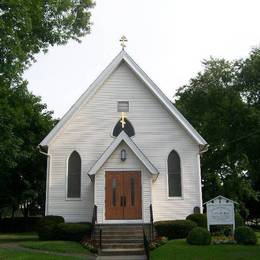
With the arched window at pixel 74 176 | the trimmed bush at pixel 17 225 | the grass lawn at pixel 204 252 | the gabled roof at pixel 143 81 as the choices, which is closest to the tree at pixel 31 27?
the gabled roof at pixel 143 81

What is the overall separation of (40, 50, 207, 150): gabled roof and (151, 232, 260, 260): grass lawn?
23.7 feet

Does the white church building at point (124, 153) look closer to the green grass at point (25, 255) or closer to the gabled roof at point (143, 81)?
the gabled roof at point (143, 81)

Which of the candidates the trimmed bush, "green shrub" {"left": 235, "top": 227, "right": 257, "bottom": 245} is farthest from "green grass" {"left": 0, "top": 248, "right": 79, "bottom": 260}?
the trimmed bush

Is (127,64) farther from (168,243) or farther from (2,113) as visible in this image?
(168,243)

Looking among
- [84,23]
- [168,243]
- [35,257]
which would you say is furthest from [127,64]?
[35,257]

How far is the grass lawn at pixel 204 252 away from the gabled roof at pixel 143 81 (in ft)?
23.7

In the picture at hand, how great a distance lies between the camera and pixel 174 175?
74.8 ft

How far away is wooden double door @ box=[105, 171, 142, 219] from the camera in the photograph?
20812mm

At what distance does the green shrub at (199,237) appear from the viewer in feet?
55.8

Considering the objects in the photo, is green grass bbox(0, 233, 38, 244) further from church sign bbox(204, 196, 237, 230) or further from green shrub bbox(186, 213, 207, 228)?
church sign bbox(204, 196, 237, 230)

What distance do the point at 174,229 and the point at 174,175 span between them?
3.65m

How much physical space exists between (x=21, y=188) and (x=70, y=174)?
18.4 metres

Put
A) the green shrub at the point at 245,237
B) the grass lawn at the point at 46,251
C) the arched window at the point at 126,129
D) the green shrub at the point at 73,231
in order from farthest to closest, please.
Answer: the arched window at the point at 126,129
the green shrub at the point at 73,231
the green shrub at the point at 245,237
the grass lawn at the point at 46,251

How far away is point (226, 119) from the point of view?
120 ft
